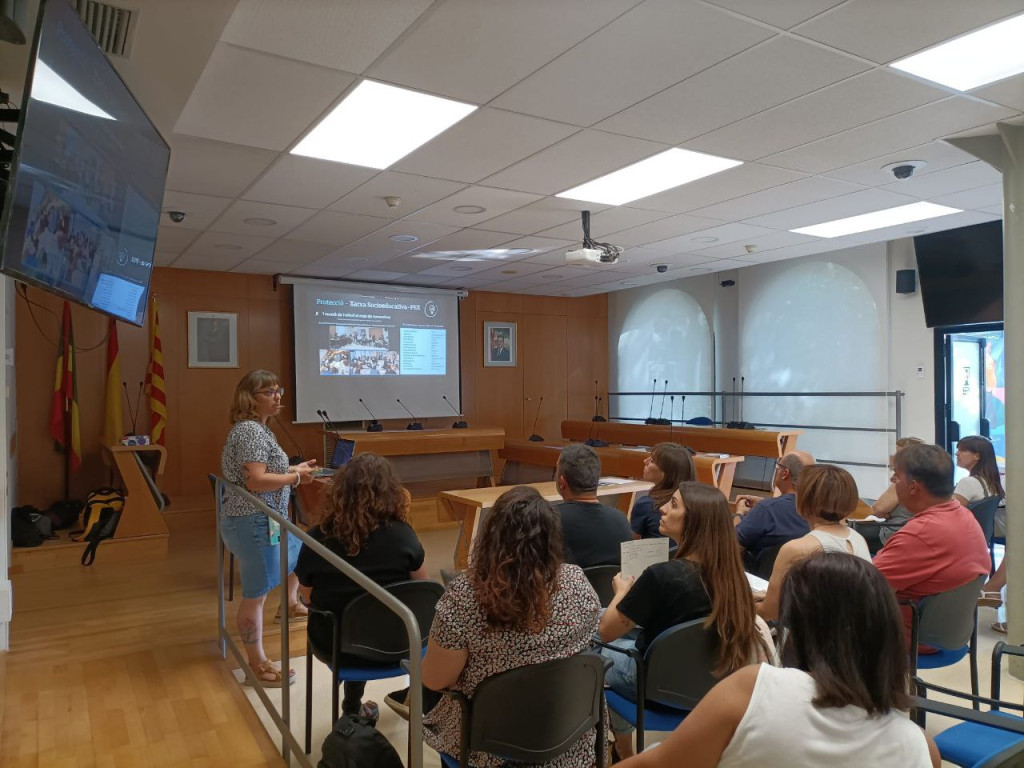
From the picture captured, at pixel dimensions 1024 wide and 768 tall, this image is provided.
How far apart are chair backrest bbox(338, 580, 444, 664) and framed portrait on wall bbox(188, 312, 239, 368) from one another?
6.33 metres

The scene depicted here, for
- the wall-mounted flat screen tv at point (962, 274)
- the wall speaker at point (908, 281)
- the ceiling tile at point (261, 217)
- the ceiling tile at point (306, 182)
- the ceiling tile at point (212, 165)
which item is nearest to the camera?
the ceiling tile at point (212, 165)

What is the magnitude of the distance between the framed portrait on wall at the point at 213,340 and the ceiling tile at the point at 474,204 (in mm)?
3663

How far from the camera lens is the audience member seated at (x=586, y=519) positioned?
271 cm

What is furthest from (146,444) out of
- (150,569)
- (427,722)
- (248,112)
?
(427,722)

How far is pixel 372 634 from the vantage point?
2396 mm

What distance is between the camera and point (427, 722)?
1.91 metres

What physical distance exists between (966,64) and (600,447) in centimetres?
538

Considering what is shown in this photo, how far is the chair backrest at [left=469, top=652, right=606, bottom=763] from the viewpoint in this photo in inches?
64.9

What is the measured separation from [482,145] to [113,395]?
5.07 meters

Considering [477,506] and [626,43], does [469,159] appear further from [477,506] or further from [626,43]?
[477,506]

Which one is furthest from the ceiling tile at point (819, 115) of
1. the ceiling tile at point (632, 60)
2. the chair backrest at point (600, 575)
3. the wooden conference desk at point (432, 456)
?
the wooden conference desk at point (432, 456)

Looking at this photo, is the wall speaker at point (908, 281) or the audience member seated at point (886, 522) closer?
the audience member seated at point (886, 522)

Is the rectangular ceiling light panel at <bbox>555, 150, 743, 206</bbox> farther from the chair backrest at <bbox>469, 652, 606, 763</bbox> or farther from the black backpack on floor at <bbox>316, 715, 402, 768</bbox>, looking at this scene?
the black backpack on floor at <bbox>316, 715, 402, 768</bbox>

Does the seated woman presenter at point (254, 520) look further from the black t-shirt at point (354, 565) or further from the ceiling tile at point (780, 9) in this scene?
the ceiling tile at point (780, 9)
